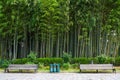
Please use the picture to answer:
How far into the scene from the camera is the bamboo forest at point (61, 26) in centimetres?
2002

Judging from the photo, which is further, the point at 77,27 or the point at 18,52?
the point at 18,52

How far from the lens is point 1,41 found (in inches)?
862

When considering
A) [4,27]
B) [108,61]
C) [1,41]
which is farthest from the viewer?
[1,41]

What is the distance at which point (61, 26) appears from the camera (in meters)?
20.5

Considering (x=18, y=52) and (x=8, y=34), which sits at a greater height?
(x=8, y=34)

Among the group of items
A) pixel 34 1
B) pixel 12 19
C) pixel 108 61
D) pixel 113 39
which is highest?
pixel 34 1

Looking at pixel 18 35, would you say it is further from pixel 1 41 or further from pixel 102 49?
pixel 102 49

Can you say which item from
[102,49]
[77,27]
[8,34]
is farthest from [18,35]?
[102,49]

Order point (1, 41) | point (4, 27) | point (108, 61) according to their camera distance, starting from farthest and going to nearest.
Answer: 1. point (1, 41)
2. point (4, 27)
3. point (108, 61)

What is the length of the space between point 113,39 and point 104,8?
2.83 m

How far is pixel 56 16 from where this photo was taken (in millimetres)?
20094

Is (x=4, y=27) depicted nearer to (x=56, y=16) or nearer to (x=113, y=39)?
(x=56, y=16)

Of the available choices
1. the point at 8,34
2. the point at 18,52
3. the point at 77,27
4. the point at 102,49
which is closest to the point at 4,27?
the point at 8,34

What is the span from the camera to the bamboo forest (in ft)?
65.7
